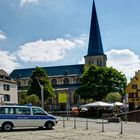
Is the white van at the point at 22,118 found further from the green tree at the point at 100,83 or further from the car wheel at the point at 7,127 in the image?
the green tree at the point at 100,83

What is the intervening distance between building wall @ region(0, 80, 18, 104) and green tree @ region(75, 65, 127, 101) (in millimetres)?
18190

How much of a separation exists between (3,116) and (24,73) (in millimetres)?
125494

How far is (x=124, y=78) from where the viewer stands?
8194 centimetres

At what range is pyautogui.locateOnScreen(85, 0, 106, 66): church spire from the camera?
128875mm

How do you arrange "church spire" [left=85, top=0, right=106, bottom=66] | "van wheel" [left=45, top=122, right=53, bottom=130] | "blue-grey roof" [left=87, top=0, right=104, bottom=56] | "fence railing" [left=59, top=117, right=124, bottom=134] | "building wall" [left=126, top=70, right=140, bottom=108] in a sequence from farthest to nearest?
"church spire" [left=85, top=0, right=106, bottom=66] → "blue-grey roof" [left=87, top=0, right=104, bottom=56] → "building wall" [left=126, top=70, right=140, bottom=108] → "van wheel" [left=45, top=122, right=53, bottom=130] → "fence railing" [left=59, top=117, right=124, bottom=134]

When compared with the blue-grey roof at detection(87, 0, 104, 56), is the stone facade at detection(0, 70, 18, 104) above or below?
below

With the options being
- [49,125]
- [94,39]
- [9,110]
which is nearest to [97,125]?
[49,125]

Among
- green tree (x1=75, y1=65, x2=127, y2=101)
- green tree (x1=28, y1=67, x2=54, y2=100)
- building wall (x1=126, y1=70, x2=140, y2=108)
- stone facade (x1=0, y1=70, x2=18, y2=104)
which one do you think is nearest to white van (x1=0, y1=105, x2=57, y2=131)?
green tree (x1=75, y1=65, x2=127, y2=101)

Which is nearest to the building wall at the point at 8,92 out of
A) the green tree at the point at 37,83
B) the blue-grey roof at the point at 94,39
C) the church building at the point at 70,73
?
→ the green tree at the point at 37,83

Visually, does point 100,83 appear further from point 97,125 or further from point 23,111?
point 23,111

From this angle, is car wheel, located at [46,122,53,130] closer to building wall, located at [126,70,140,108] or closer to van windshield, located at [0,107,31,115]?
van windshield, located at [0,107,31,115]

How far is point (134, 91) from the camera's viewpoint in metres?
72.6

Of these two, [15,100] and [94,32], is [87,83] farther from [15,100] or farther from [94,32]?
[94,32]

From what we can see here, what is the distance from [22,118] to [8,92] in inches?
2338
